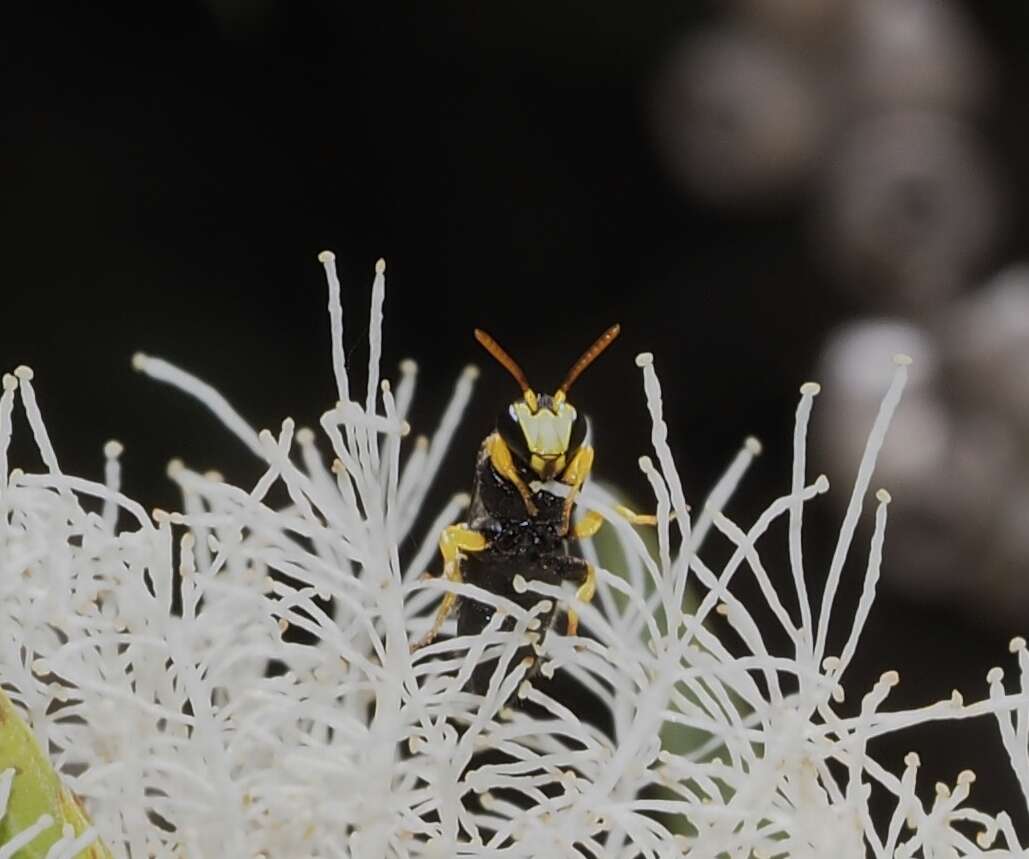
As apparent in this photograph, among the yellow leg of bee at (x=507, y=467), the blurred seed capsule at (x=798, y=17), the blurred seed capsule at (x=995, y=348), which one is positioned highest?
the blurred seed capsule at (x=798, y=17)

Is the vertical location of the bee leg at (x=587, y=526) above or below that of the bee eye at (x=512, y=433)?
below

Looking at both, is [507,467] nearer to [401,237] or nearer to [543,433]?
[543,433]

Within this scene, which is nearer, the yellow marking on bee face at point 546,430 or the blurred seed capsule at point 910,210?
the yellow marking on bee face at point 546,430

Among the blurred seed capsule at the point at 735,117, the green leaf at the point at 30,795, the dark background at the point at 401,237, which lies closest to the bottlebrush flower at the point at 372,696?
the green leaf at the point at 30,795

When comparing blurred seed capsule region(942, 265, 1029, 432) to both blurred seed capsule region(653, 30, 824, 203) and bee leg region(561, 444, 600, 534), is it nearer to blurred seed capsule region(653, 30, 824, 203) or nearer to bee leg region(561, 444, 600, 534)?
blurred seed capsule region(653, 30, 824, 203)

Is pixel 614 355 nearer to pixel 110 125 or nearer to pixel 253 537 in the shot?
pixel 110 125

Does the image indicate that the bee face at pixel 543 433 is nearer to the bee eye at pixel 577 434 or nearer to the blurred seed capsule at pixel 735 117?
the bee eye at pixel 577 434

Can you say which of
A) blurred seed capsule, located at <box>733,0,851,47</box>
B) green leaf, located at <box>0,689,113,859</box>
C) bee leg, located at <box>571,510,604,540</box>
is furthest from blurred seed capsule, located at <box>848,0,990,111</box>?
green leaf, located at <box>0,689,113,859</box>
